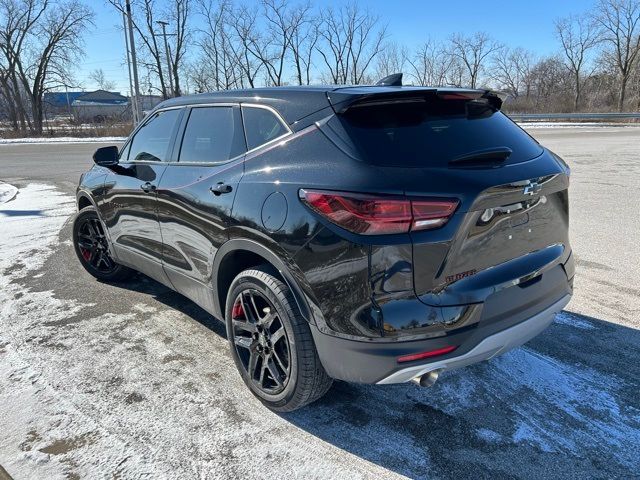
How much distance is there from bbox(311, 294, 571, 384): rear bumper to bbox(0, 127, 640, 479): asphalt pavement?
49 cm

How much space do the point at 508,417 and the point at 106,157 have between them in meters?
3.85

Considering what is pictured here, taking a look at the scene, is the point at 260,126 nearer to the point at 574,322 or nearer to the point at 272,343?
the point at 272,343

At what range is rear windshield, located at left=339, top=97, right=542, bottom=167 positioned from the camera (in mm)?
2223

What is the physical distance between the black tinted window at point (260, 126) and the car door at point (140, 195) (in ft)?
3.24

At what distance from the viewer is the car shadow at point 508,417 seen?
7.57ft

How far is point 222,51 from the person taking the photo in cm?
5188

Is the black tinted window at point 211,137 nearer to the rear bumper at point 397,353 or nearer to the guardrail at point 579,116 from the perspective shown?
the rear bumper at point 397,353

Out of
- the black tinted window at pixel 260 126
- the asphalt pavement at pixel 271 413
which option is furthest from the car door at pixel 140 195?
the black tinted window at pixel 260 126

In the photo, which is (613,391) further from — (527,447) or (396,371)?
(396,371)

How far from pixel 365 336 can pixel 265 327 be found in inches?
29.7

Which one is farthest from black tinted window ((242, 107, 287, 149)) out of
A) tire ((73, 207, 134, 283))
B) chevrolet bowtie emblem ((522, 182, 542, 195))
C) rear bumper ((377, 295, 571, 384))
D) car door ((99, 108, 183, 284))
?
tire ((73, 207, 134, 283))

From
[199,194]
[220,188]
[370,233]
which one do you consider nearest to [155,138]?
[199,194]

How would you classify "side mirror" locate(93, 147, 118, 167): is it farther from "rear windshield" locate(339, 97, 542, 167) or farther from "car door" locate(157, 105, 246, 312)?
"rear windshield" locate(339, 97, 542, 167)

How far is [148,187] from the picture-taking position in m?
3.65
